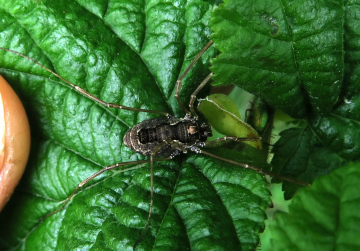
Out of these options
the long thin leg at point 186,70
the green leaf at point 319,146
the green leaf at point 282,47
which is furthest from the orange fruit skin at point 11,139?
the green leaf at point 319,146

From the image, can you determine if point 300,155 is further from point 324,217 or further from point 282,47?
point 324,217

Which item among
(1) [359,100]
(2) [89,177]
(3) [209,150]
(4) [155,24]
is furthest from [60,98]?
(1) [359,100]

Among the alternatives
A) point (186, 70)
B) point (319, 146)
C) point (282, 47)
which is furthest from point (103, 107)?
point (319, 146)

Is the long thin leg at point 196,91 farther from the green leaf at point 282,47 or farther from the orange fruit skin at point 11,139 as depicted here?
the orange fruit skin at point 11,139

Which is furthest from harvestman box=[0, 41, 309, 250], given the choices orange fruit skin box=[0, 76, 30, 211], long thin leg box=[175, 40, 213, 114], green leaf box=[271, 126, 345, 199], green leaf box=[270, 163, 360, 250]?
green leaf box=[270, 163, 360, 250]

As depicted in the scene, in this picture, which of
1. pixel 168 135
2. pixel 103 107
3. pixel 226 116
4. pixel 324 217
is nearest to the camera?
pixel 324 217

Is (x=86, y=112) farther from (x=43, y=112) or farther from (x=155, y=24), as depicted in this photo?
(x=155, y=24)

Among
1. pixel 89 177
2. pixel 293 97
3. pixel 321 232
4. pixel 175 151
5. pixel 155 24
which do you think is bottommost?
pixel 321 232
